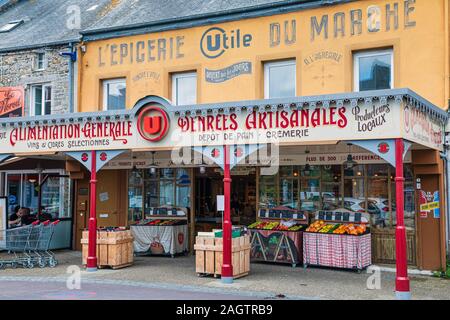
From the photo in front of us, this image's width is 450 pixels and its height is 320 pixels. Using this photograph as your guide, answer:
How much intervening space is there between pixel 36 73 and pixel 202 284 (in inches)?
401

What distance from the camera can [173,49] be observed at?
1530cm

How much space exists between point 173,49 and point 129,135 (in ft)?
13.4

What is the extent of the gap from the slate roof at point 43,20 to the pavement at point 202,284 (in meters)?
8.01

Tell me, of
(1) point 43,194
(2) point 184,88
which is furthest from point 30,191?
(2) point 184,88

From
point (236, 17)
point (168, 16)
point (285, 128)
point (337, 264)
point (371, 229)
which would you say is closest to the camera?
point (285, 128)

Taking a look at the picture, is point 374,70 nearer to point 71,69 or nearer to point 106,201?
point 106,201

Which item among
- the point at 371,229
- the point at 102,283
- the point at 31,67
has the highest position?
the point at 31,67

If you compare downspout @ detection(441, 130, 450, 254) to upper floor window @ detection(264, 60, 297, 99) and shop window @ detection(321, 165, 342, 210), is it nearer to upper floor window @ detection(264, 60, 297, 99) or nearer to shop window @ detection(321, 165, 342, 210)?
shop window @ detection(321, 165, 342, 210)

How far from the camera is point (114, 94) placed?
16375mm

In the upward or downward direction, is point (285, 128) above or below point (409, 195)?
above

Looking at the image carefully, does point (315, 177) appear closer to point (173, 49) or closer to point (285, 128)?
point (285, 128)

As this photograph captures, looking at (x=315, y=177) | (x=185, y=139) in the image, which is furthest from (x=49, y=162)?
(x=315, y=177)

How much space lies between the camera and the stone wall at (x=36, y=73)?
16875 millimetres

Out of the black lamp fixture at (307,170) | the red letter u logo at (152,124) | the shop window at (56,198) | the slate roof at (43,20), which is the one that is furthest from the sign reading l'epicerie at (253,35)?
the shop window at (56,198)
